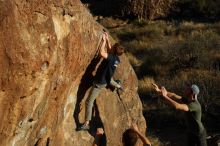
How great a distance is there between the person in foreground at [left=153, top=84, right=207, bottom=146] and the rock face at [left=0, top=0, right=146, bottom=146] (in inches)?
54.7

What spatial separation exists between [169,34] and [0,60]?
22.6 m

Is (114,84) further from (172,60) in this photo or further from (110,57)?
(172,60)

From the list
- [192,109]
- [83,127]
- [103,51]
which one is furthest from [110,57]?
[192,109]

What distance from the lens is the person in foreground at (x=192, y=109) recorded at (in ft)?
29.9

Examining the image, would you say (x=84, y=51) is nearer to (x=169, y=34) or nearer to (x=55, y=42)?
(x=55, y=42)

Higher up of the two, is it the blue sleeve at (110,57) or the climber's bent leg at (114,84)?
the blue sleeve at (110,57)

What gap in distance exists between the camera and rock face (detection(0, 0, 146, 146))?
740 centimetres

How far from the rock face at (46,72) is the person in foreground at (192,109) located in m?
1.39

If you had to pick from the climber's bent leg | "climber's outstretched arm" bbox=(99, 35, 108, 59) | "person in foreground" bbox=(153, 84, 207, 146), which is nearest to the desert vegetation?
the climber's bent leg

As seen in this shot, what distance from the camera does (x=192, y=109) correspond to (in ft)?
30.5

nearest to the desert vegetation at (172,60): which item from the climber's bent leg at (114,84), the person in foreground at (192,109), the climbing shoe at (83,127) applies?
the climber's bent leg at (114,84)

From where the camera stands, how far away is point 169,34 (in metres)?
29.3

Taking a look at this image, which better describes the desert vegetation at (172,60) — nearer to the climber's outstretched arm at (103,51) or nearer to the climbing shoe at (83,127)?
the climbing shoe at (83,127)

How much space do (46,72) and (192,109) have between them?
2693mm
